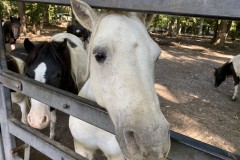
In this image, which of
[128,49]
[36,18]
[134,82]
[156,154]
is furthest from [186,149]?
[36,18]

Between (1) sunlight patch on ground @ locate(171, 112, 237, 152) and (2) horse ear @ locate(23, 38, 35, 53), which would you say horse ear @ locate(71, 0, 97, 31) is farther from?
(1) sunlight patch on ground @ locate(171, 112, 237, 152)

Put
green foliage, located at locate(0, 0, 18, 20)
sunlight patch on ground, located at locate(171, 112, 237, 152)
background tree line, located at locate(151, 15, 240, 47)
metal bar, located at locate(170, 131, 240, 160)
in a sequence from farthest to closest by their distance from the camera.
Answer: green foliage, located at locate(0, 0, 18, 20) < background tree line, located at locate(151, 15, 240, 47) < sunlight patch on ground, located at locate(171, 112, 237, 152) < metal bar, located at locate(170, 131, 240, 160)

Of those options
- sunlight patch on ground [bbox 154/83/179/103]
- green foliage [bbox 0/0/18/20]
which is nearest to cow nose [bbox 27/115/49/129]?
sunlight patch on ground [bbox 154/83/179/103]

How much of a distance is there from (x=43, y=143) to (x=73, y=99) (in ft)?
2.03

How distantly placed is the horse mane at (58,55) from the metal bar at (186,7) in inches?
76.3

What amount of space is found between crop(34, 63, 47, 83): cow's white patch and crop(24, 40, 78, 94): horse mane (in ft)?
0.64

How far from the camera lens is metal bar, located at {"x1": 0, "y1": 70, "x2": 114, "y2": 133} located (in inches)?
57.9

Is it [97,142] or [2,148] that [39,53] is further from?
[97,142]

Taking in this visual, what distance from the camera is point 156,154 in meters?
1.12

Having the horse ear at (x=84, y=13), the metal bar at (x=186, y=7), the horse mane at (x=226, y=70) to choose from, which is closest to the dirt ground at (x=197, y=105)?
the horse mane at (x=226, y=70)

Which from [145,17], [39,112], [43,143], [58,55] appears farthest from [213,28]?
[43,143]

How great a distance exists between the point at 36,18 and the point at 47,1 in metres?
16.7

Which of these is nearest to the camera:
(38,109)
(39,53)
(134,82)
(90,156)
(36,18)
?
(134,82)

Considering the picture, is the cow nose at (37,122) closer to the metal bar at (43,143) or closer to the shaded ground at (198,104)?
the metal bar at (43,143)
